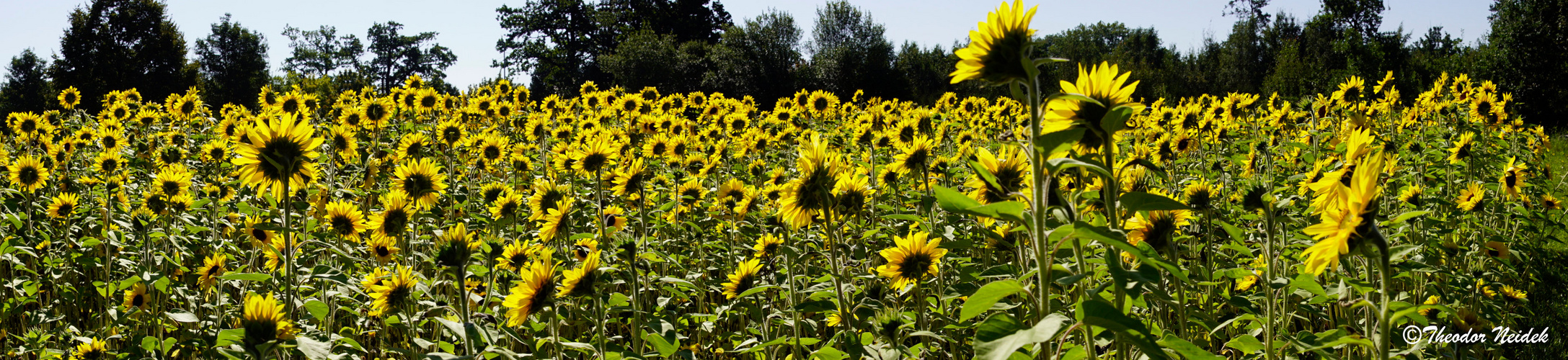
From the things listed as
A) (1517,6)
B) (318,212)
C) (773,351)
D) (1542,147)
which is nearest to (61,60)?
(318,212)

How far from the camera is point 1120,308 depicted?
1316 mm

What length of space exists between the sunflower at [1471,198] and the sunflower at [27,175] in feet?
24.0

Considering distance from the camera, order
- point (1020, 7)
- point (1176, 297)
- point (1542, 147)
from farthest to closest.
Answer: point (1542, 147) < point (1176, 297) < point (1020, 7)

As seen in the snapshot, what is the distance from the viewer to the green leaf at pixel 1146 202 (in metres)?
1.15

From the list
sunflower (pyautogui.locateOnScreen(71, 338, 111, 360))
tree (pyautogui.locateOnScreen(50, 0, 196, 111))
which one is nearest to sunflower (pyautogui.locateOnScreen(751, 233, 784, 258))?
sunflower (pyautogui.locateOnScreen(71, 338, 111, 360))

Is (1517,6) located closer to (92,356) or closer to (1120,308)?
(1120,308)

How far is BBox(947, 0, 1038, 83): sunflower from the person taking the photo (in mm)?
1172

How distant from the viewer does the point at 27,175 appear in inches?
180

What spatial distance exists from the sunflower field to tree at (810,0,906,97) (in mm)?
22686


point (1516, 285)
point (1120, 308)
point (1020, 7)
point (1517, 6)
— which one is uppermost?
point (1517, 6)

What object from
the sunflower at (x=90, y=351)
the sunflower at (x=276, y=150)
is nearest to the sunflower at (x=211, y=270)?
the sunflower at (x=90, y=351)

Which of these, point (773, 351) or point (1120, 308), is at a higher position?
point (1120, 308)

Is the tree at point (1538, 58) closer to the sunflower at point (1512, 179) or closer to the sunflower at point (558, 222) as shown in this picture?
the sunflower at point (1512, 179)

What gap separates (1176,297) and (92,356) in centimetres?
370
